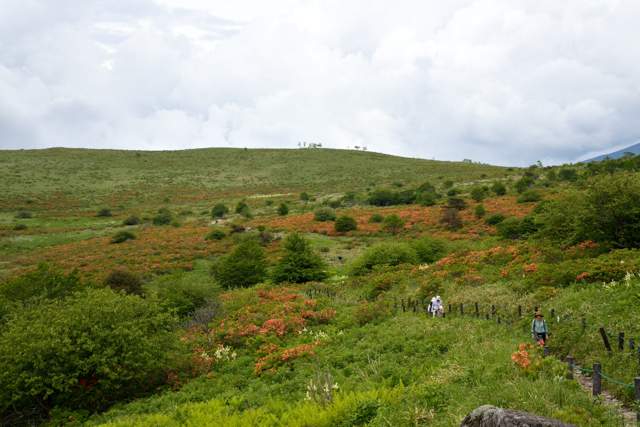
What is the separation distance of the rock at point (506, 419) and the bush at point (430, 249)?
1045 inches

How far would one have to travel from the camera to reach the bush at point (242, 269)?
29.8 metres

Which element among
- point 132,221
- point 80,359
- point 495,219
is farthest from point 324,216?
point 80,359

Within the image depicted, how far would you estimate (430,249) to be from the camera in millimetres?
31422

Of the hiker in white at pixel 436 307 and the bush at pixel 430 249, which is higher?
the bush at pixel 430 249

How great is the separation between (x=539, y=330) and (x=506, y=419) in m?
6.96

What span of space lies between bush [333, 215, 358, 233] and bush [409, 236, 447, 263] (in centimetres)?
1561

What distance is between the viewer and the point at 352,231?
1889 inches

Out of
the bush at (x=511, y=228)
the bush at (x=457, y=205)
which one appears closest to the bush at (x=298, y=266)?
the bush at (x=511, y=228)

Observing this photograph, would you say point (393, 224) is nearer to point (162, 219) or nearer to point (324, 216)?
point (324, 216)

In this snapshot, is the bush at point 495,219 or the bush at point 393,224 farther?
the bush at point 393,224

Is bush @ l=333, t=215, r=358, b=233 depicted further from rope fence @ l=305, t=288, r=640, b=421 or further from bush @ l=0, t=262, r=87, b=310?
bush @ l=0, t=262, r=87, b=310

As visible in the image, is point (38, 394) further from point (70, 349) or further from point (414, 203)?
point (414, 203)

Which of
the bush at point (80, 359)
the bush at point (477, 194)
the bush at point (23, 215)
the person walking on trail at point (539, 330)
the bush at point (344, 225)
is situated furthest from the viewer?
the bush at point (23, 215)

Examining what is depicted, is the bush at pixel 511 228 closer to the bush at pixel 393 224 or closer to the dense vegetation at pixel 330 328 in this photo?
the dense vegetation at pixel 330 328
